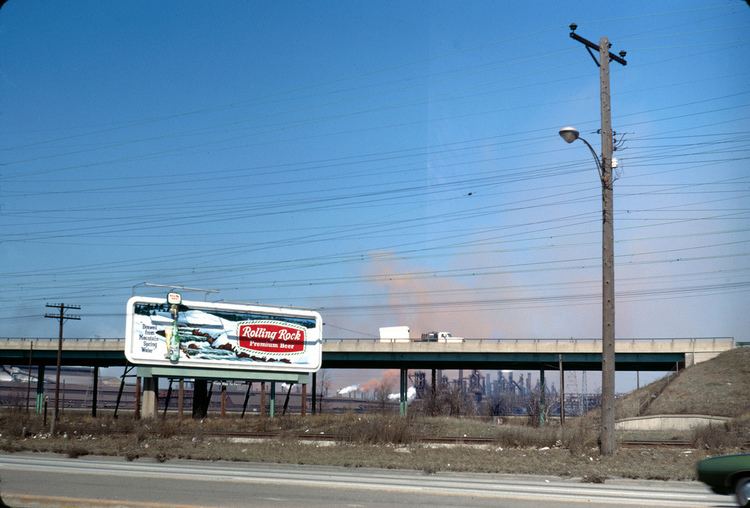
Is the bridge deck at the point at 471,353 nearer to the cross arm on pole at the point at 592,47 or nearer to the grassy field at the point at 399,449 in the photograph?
the grassy field at the point at 399,449

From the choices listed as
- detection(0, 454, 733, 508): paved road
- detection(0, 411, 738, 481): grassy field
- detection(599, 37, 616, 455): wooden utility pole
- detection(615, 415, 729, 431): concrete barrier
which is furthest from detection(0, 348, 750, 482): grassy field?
detection(615, 415, 729, 431): concrete barrier

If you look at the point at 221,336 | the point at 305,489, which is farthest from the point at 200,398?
the point at 305,489

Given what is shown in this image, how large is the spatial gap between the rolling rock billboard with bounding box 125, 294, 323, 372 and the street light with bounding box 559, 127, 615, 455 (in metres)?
38.8

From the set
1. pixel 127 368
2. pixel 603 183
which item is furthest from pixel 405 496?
pixel 127 368

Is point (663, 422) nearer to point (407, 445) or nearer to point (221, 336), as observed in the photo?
point (407, 445)

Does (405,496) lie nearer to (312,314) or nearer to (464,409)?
(312,314)

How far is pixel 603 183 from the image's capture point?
84.5ft

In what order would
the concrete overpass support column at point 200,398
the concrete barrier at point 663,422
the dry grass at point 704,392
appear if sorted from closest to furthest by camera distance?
1. the concrete barrier at point 663,422
2. the dry grass at point 704,392
3. the concrete overpass support column at point 200,398

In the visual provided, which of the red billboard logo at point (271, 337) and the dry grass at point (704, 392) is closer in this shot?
the dry grass at point (704, 392)

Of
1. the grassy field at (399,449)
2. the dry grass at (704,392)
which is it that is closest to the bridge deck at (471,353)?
the dry grass at (704,392)

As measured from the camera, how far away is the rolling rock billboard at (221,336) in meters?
57.4

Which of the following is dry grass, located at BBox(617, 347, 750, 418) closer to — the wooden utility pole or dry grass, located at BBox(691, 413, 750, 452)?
dry grass, located at BBox(691, 413, 750, 452)

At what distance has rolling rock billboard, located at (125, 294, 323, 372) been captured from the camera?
188 feet

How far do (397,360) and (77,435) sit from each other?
41.1m
